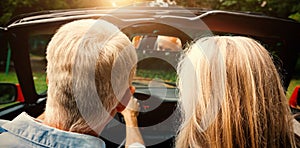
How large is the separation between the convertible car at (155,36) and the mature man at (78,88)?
685 millimetres

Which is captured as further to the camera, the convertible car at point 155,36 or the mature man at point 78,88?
the convertible car at point 155,36

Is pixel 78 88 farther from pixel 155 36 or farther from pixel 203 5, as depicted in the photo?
pixel 203 5

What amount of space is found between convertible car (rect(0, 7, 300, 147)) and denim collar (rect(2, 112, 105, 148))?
81 cm

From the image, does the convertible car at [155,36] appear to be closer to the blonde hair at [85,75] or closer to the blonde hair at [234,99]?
the blonde hair at [234,99]

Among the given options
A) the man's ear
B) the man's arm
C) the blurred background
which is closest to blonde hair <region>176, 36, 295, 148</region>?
the man's ear

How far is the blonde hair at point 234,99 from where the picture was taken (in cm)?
150

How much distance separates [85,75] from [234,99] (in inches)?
22.6

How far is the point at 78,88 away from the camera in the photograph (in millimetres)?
1432

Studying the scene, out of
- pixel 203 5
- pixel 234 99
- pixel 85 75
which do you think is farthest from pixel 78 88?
pixel 203 5

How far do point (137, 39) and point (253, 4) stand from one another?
1302 cm

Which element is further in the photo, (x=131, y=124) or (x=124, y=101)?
(x=131, y=124)

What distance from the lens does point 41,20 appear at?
244 centimetres

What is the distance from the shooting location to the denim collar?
145 centimetres

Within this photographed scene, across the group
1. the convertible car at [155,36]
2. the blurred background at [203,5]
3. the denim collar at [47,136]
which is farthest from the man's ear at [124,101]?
the blurred background at [203,5]
